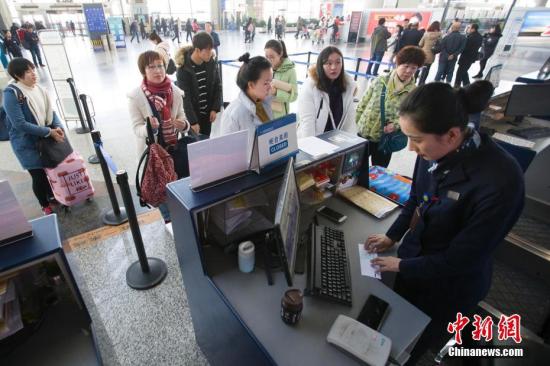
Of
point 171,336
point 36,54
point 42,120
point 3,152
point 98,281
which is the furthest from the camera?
point 36,54

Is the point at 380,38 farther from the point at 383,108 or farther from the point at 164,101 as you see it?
the point at 164,101

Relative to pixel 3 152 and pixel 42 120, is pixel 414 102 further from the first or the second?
pixel 3 152

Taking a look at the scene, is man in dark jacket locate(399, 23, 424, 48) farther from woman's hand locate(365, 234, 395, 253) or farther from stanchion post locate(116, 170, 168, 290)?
stanchion post locate(116, 170, 168, 290)

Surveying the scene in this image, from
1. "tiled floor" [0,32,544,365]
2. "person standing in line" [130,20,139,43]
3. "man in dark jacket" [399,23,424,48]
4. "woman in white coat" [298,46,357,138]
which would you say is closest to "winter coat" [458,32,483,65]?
"man in dark jacket" [399,23,424,48]

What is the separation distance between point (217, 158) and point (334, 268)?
740 mm

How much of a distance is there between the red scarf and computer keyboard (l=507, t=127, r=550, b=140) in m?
3.35

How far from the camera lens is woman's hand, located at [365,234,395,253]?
1.55 m

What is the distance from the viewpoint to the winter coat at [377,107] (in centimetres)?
264

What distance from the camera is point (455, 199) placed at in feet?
3.90

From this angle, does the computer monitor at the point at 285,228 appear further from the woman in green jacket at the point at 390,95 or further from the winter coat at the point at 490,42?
the winter coat at the point at 490,42

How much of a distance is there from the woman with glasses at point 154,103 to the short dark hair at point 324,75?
1.29 m

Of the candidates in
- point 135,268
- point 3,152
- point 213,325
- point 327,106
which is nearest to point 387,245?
point 213,325

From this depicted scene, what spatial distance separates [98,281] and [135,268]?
0.88ft

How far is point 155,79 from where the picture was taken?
2.50 meters
